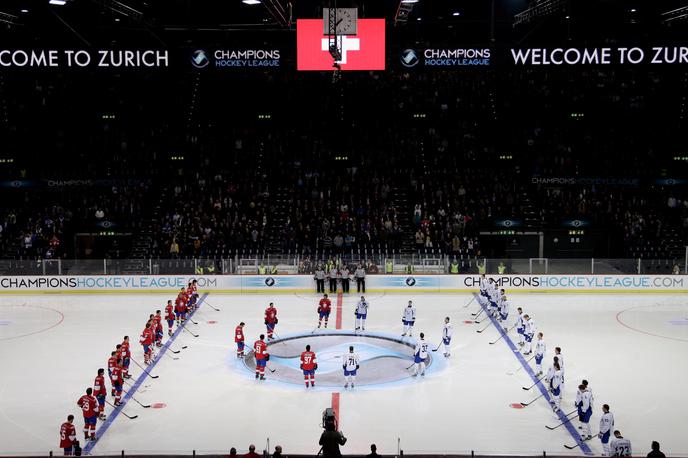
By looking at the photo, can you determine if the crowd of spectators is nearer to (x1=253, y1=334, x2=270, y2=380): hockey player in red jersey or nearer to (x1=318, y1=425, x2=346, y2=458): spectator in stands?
(x1=253, y1=334, x2=270, y2=380): hockey player in red jersey

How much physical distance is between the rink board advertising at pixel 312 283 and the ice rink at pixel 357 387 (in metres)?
2.08

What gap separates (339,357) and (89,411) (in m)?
7.62

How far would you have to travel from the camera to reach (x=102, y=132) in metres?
39.2

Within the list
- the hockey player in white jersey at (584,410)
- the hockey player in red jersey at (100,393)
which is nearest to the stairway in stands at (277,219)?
the hockey player in red jersey at (100,393)

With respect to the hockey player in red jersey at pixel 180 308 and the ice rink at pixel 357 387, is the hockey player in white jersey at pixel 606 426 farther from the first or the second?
the hockey player in red jersey at pixel 180 308

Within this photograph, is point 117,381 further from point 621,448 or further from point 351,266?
point 351,266

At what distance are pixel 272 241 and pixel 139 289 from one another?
6467 mm

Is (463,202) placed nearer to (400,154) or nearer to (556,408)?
(400,154)

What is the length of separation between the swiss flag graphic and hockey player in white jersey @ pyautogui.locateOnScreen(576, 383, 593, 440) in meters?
11.5

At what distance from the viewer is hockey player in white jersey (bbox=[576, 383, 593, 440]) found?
1387 cm

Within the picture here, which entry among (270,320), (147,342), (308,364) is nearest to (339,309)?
(270,320)

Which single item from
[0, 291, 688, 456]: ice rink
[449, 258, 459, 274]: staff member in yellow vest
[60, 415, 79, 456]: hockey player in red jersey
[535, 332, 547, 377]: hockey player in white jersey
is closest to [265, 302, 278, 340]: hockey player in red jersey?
[0, 291, 688, 456]: ice rink

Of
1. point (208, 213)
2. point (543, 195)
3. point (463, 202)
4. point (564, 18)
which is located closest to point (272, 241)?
point (208, 213)

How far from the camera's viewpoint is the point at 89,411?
13578 mm
